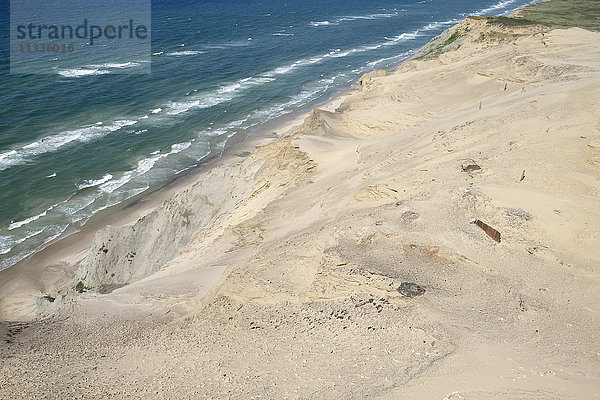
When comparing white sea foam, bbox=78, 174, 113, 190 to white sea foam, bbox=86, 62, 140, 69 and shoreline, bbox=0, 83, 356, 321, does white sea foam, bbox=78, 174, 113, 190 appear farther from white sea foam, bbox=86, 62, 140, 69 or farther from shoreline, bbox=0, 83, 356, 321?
white sea foam, bbox=86, 62, 140, 69

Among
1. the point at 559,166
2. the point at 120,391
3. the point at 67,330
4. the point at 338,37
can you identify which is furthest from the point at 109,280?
the point at 338,37

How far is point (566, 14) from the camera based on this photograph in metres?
61.0

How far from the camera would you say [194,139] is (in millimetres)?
38375

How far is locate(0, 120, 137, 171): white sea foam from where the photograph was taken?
33.4 metres

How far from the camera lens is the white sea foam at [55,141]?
109 ft

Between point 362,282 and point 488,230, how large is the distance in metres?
4.03

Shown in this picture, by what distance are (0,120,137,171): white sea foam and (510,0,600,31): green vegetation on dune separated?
4288cm

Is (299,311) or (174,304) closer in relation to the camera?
(299,311)

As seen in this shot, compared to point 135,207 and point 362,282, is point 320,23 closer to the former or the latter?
point 135,207

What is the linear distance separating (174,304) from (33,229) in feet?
57.0

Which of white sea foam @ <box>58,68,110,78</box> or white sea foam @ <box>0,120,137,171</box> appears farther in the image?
white sea foam @ <box>58,68,110,78</box>

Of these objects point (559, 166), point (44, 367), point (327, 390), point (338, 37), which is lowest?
point (44, 367)

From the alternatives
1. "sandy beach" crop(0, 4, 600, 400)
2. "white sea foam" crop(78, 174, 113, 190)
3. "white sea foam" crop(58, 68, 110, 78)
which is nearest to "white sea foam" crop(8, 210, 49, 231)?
"white sea foam" crop(78, 174, 113, 190)

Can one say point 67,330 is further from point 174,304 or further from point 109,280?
point 109,280
